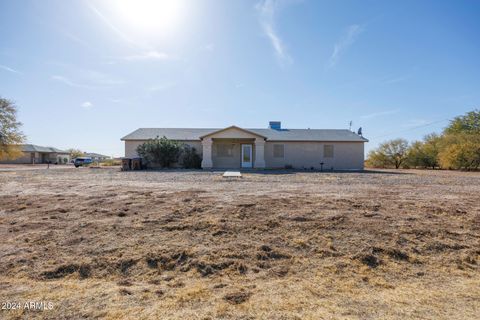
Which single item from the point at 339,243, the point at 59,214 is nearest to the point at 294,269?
the point at 339,243

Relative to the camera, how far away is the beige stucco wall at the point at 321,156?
880 inches

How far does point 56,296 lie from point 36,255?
1151mm

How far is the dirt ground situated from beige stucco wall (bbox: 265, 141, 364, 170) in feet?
56.5

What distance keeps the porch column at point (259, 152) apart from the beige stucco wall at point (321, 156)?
124 centimetres

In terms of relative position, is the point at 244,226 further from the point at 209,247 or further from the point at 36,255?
the point at 36,255

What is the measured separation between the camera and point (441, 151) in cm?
2498

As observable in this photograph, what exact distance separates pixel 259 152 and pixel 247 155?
125 centimetres

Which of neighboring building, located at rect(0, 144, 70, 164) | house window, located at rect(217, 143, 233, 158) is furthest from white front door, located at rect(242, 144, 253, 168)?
neighboring building, located at rect(0, 144, 70, 164)

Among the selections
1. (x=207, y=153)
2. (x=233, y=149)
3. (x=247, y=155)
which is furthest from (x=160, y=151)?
(x=247, y=155)

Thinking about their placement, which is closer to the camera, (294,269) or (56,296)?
(56,296)

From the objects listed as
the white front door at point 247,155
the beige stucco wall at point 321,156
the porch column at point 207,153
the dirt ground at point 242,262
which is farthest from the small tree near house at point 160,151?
the dirt ground at point 242,262

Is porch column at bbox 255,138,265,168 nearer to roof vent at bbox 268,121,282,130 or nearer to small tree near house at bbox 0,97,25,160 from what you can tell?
roof vent at bbox 268,121,282,130

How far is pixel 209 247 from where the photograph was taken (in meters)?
3.33

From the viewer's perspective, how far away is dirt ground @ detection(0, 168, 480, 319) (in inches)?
84.3
